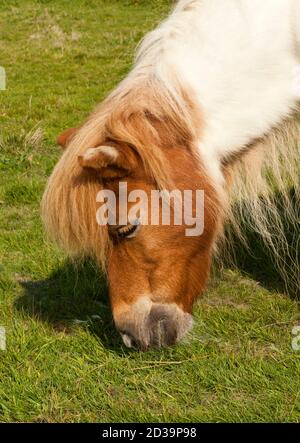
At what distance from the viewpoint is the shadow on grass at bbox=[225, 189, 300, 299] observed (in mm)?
4383

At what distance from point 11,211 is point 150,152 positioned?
10.0ft

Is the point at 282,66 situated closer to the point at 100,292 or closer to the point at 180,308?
the point at 180,308

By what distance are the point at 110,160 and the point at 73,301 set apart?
165cm

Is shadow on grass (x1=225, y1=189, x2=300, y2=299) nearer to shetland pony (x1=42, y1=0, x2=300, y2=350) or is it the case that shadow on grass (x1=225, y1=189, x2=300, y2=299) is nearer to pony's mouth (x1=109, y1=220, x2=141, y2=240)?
shetland pony (x1=42, y1=0, x2=300, y2=350)

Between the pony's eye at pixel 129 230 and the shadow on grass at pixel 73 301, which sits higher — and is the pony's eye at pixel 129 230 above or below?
above

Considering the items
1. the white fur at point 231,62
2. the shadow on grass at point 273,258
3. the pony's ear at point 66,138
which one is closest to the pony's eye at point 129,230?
the white fur at point 231,62

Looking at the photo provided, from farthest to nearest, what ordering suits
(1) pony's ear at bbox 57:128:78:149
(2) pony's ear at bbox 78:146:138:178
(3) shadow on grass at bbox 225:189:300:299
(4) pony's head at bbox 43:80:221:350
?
(3) shadow on grass at bbox 225:189:300:299 < (1) pony's ear at bbox 57:128:78:149 < (4) pony's head at bbox 43:80:221:350 < (2) pony's ear at bbox 78:146:138:178

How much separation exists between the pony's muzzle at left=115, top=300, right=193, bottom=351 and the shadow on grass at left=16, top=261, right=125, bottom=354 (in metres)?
0.38

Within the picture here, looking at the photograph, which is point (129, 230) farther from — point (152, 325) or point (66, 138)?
point (66, 138)

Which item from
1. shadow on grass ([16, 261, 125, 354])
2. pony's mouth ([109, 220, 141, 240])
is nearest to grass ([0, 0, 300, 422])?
shadow on grass ([16, 261, 125, 354])

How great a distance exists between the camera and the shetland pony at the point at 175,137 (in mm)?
3023

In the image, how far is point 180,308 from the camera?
328cm

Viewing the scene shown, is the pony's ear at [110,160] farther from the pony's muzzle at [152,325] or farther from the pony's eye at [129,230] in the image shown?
the pony's muzzle at [152,325]

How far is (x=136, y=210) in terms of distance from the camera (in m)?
3.00
